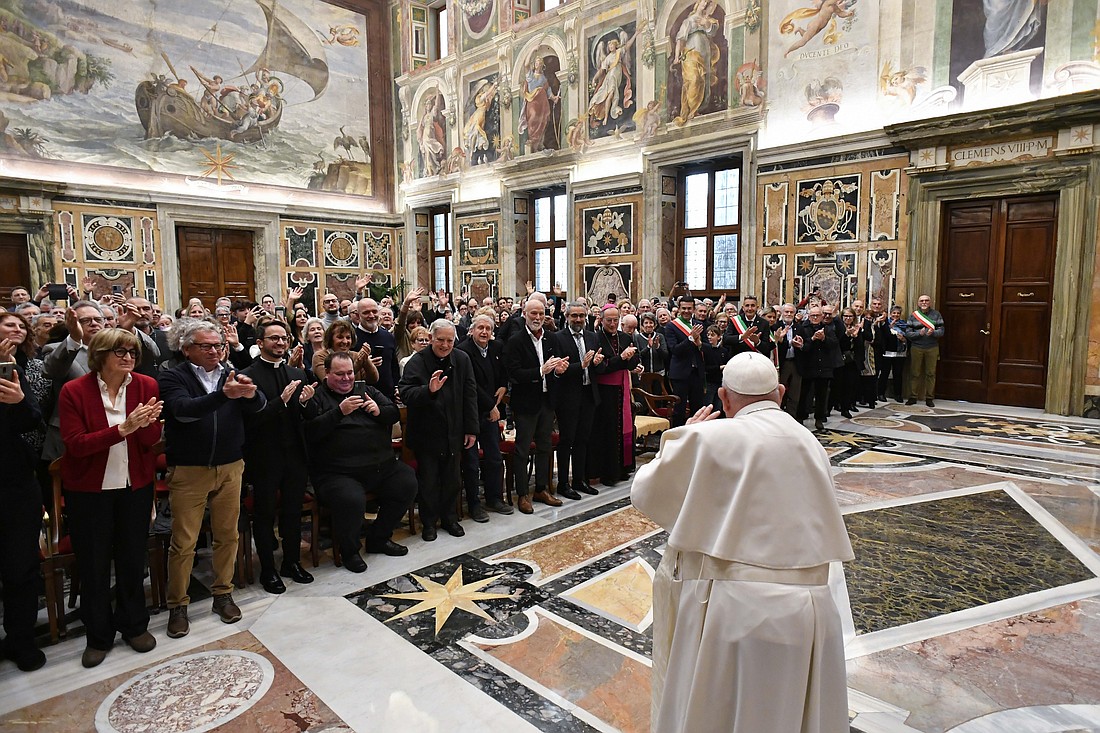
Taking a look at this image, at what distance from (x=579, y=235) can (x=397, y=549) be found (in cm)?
1109

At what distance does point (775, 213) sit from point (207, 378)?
1035 cm

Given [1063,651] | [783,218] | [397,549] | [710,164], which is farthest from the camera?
[710,164]

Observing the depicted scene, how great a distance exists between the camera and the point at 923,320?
10.3 metres

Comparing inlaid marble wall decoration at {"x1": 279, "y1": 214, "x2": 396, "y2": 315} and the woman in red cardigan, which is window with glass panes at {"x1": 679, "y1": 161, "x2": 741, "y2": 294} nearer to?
inlaid marble wall decoration at {"x1": 279, "y1": 214, "x2": 396, "y2": 315}

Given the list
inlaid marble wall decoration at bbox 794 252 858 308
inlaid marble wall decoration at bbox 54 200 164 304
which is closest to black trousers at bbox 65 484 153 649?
inlaid marble wall decoration at bbox 794 252 858 308

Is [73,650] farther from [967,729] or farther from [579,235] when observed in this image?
[579,235]

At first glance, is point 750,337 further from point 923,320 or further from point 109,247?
point 109,247

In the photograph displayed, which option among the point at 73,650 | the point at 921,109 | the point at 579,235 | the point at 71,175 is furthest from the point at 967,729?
the point at 71,175

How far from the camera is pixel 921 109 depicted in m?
10.2

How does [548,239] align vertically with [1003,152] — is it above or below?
below

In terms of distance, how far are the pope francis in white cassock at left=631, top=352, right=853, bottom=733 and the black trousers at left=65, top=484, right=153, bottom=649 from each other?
9.60 feet

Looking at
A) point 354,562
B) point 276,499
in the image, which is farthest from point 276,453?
point 354,562

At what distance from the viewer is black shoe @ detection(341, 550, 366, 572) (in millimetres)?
4590

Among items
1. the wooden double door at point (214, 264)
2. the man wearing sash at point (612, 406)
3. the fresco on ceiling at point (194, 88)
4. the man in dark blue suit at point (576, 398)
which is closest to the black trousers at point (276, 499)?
the man in dark blue suit at point (576, 398)
